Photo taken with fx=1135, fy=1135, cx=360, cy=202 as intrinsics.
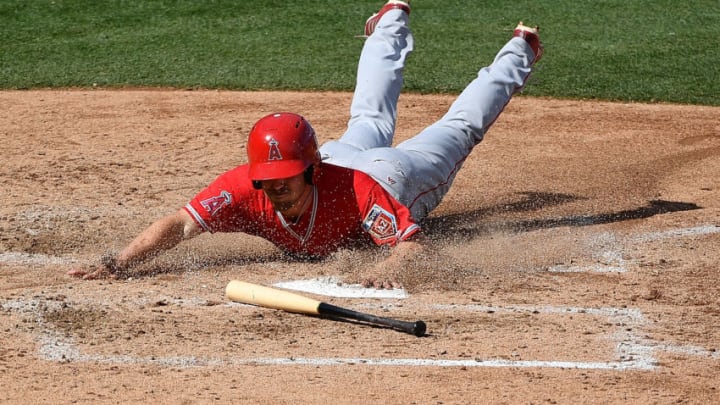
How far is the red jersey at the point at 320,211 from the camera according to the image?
5375mm

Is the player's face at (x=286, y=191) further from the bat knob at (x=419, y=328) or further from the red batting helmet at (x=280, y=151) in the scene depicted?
the bat knob at (x=419, y=328)

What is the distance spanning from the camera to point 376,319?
471cm

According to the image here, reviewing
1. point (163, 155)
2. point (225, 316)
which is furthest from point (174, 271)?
point (163, 155)

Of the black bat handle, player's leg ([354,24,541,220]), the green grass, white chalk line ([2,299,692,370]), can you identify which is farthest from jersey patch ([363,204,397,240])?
the green grass

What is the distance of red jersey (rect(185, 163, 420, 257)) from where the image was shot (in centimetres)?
538

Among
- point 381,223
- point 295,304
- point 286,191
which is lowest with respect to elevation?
point 295,304

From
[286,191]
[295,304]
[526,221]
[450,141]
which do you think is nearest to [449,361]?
[295,304]

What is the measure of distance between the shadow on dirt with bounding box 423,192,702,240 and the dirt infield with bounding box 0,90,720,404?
0.02 meters

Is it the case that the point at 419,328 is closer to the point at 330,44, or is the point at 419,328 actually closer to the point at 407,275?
the point at 407,275

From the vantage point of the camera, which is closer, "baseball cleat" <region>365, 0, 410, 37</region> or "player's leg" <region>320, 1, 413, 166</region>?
"player's leg" <region>320, 1, 413, 166</region>

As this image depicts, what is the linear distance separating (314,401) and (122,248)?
2180 mm

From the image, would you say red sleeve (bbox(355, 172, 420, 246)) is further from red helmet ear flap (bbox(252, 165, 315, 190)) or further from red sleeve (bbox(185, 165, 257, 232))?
red sleeve (bbox(185, 165, 257, 232))

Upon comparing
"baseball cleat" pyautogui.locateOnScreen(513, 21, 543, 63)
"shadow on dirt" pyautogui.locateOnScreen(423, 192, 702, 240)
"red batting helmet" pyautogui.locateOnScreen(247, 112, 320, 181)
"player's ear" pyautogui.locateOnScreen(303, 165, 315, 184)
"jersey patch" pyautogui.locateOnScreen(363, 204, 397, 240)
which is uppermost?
"baseball cleat" pyautogui.locateOnScreen(513, 21, 543, 63)

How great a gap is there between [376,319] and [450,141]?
1.75 meters
